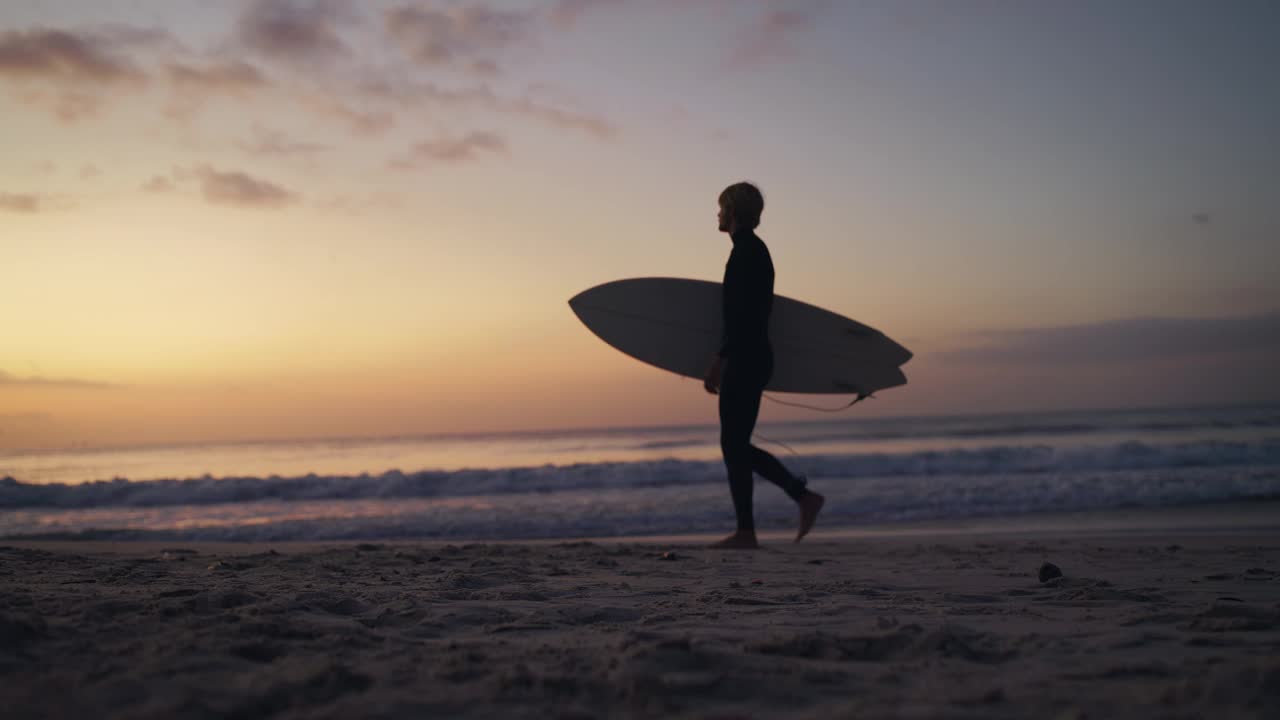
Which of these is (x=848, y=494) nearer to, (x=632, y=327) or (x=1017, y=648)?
(x=632, y=327)

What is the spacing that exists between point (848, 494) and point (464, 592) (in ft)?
22.6

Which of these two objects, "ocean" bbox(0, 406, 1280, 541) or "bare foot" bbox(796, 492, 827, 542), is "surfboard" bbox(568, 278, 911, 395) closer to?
"ocean" bbox(0, 406, 1280, 541)

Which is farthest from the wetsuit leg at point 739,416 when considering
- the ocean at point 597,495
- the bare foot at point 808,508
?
the bare foot at point 808,508

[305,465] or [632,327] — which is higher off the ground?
[632,327]

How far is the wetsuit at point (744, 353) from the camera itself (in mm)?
4273

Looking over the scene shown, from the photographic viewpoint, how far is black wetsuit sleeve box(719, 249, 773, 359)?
14.0 feet

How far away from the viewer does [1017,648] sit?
5.95 feet

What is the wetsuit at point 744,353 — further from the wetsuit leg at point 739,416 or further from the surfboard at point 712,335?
the surfboard at point 712,335

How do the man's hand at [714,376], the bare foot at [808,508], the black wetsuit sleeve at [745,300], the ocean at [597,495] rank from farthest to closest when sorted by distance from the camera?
the ocean at [597,495] < the bare foot at [808,508] < the man's hand at [714,376] < the black wetsuit sleeve at [745,300]

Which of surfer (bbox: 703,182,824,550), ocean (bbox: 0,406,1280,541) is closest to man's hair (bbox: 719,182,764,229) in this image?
surfer (bbox: 703,182,824,550)

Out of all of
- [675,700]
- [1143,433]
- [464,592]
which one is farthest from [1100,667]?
[1143,433]

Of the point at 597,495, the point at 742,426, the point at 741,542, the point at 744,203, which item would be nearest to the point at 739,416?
the point at 742,426

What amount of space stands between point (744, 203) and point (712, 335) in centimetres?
105

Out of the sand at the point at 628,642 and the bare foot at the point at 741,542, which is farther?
the bare foot at the point at 741,542
